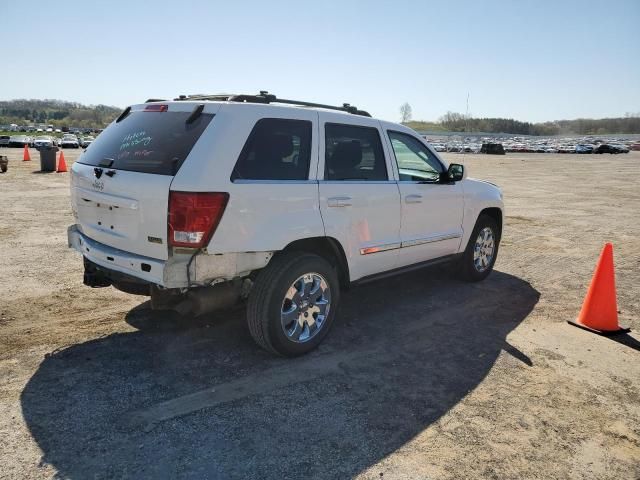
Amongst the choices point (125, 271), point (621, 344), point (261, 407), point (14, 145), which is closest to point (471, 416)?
point (261, 407)

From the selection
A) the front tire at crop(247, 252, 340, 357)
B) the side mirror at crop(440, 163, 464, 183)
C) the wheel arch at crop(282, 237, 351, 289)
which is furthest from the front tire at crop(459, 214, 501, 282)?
the front tire at crop(247, 252, 340, 357)

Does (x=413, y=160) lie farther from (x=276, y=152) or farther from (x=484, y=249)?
(x=276, y=152)

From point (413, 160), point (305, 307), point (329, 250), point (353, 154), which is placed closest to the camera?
point (305, 307)

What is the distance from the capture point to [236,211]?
3385 millimetres

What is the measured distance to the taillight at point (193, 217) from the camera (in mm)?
3232

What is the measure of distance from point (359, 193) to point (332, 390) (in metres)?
1.64

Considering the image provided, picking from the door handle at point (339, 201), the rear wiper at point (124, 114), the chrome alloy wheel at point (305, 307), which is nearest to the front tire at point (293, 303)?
the chrome alloy wheel at point (305, 307)

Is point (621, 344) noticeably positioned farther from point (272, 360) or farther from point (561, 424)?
point (272, 360)

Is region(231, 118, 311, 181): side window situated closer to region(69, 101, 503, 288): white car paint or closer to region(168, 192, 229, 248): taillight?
region(69, 101, 503, 288): white car paint

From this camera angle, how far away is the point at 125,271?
358cm

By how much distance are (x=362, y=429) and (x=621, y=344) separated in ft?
9.71

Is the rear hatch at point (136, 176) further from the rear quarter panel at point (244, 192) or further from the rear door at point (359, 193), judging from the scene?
the rear door at point (359, 193)

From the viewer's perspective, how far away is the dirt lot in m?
2.77

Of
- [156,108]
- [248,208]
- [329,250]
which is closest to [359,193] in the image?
[329,250]
